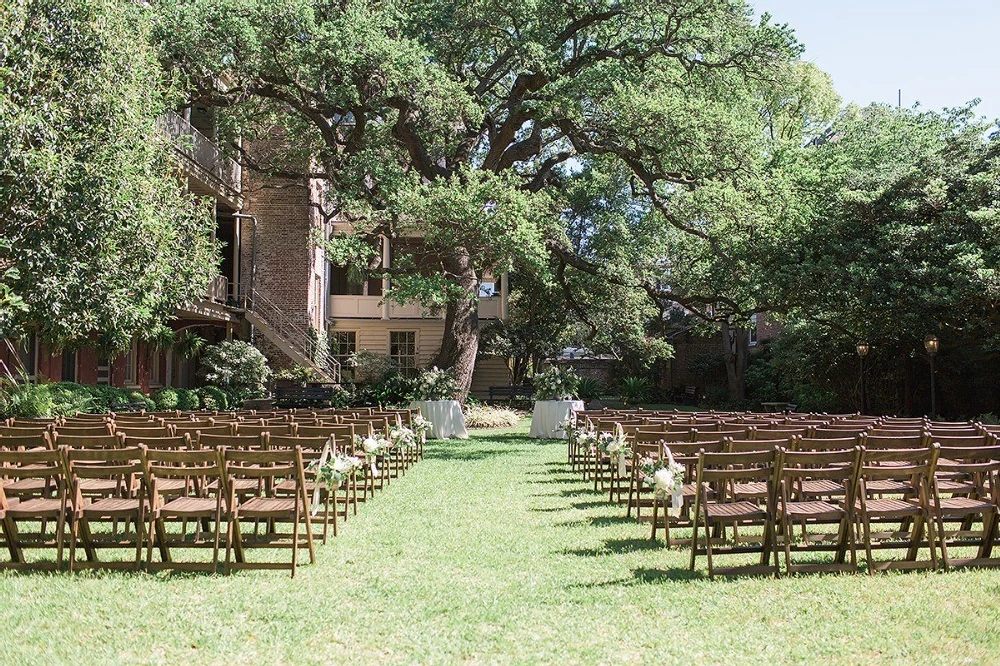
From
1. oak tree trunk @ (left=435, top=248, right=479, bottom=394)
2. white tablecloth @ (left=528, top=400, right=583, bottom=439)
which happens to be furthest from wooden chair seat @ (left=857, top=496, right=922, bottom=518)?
oak tree trunk @ (left=435, top=248, right=479, bottom=394)

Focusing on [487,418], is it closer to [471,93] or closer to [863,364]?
[471,93]

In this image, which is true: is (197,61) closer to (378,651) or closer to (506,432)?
(506,432)

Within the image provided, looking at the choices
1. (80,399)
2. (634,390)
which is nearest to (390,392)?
(80,399)

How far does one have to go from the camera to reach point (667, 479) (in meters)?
7.05

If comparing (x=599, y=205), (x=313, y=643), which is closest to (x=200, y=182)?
(x=599, y=205)

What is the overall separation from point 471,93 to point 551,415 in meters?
8.71

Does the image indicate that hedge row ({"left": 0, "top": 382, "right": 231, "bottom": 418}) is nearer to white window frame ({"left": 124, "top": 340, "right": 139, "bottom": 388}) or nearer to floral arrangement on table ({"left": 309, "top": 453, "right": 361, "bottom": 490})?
white window frame ({"left": 124, "top": 340, "right": 139, "bottom": 388})

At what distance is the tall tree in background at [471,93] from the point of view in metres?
19.3

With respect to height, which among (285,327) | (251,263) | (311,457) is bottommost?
(311,457)

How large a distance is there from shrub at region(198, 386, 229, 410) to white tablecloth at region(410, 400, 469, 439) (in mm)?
6365

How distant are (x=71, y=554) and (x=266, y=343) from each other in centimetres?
2399

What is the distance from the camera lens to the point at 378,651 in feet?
15.9

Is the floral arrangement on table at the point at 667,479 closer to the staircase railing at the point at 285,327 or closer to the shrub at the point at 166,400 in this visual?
the shrub at the point at 166,400

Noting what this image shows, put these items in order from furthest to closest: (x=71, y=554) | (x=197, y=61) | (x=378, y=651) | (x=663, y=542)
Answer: (x=197, y=61), (x=663, y=542), (x=71, y=554), (x=378, y=651)
